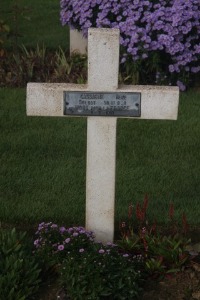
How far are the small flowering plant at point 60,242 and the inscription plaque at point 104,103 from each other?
64 cm

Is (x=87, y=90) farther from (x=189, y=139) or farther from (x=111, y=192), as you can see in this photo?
(x=189, y=139)

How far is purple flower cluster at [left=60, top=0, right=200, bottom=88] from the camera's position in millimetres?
7879

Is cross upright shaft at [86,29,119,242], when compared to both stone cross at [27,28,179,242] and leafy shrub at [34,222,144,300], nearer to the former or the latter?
stone cross at [27,28,179,242]

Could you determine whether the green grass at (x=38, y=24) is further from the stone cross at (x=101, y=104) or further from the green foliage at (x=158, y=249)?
the green foliage at (x=158, y=249)

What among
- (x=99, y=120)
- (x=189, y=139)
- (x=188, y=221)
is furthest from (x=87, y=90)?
(x=189, y=139)

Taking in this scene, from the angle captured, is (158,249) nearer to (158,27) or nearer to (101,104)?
(101,104)

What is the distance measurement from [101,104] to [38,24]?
731 centimetres

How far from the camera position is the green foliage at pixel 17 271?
4000 mm

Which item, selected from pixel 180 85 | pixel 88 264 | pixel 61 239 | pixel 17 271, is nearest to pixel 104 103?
pixel 61 239

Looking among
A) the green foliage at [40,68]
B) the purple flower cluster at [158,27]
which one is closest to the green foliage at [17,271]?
the purple flower cluster at [158,27]

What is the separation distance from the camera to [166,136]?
6953 mm

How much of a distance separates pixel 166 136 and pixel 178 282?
2725 mm

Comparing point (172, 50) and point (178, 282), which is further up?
point (172, 50)

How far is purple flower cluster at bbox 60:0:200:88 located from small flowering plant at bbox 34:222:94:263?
3.72 meters
